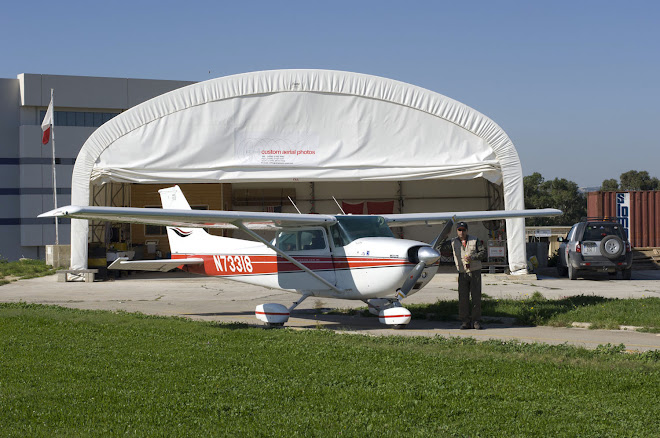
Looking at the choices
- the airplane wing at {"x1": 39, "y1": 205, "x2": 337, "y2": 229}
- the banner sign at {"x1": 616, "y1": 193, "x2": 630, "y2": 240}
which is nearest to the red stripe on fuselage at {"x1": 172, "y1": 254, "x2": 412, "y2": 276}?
the airplane wing at {"x1": 39, "y1": 205, "x2": 337, "y2": 229}

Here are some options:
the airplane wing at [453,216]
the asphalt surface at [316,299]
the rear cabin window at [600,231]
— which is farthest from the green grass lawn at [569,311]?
the rear cabin window at [600,231]

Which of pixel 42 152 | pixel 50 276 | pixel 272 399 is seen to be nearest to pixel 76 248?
pixel 50 276

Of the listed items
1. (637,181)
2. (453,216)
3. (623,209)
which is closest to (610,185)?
(637,181)

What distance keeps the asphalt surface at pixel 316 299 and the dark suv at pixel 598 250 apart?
470mm

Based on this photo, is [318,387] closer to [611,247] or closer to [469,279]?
[469,279]

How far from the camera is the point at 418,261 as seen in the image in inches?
451

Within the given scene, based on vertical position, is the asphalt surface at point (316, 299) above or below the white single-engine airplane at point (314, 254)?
below

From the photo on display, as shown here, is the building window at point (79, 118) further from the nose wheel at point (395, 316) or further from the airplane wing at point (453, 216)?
the nose wheel at point (395, 316)

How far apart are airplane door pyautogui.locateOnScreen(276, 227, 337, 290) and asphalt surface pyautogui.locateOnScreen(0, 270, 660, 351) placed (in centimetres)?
75

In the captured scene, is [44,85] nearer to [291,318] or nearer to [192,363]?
[291,318]

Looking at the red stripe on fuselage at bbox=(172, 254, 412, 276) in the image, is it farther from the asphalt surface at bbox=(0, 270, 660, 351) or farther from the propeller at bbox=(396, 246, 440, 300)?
the asphalt surface at bbox=(0, 270, 660, 351)

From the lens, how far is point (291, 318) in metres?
13.4

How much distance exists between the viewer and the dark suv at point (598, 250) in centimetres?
2091

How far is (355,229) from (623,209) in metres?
19.1
